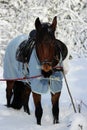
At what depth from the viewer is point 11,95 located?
22.9ft

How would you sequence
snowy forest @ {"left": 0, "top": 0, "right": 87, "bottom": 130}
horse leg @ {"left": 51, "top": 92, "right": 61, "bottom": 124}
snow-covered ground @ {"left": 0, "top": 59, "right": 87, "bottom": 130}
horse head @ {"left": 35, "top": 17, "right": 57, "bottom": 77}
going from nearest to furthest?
snow-covered ground @ {"left": 0, "top": 59, "right": 87, "bottom": 130}
horse head @ {"left": 35, "top": 17, "right": 57, "bottom": 77}
horse leg @ {"left": 51, "top": 92, "right": 61, "bottom": 124}
snowy forest @ {"left": 0, "top": 0, "right": 87, "bottom": 130}

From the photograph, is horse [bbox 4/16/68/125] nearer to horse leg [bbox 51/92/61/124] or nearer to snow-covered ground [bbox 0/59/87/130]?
horse leg [bbox 51/92/61/124]

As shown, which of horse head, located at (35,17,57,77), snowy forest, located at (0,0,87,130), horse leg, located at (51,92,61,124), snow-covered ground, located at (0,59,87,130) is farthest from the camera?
snowy forest, located at (0,0,87,130)

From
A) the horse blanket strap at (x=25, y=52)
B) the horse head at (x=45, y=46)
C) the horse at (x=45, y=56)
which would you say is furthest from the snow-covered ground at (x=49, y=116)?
the horse blanket strap at (x=25, y=52)

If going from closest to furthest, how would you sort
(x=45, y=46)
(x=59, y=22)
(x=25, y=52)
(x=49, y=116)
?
(x=45, y=46) → (x=25, y=52) → (x=49, y=116) → (x=59, y=22)

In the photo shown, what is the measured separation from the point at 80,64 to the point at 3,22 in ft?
8.57

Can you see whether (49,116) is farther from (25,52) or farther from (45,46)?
(45,46)

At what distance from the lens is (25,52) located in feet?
19.5

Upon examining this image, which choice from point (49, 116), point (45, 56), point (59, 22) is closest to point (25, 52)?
point (45, 56)

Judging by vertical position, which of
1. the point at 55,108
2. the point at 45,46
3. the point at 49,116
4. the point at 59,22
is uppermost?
the point at 59,22

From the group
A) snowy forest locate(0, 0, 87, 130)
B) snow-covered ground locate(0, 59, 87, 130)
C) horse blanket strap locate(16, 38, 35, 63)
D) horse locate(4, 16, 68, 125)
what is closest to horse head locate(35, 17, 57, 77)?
horse locate(4, 16, 68, 125)

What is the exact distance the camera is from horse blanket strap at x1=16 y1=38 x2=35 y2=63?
5.81 meters

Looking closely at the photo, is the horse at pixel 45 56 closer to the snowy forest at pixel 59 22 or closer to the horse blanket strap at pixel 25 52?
the horse blanket strap at pixel 25 52

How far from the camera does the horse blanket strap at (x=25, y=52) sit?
5.81m
